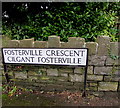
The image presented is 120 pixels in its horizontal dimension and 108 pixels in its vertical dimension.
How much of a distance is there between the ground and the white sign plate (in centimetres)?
71

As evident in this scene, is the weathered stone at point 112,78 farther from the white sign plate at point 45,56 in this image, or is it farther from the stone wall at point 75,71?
the white sign plate at point 45,56

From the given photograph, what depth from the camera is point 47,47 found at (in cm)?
208

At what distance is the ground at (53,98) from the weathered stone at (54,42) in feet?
3.33

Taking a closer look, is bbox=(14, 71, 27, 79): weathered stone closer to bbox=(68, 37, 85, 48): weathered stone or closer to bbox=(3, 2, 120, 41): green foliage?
bbox=(3, 2, 120, 41): green foliage

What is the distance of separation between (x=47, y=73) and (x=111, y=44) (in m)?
1.28

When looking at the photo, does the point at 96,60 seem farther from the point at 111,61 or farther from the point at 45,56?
the point at 45,56

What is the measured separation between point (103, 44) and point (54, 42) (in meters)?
0.83

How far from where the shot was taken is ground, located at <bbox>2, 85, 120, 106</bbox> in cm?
213

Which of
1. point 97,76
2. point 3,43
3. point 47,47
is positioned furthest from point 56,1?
point 97,76

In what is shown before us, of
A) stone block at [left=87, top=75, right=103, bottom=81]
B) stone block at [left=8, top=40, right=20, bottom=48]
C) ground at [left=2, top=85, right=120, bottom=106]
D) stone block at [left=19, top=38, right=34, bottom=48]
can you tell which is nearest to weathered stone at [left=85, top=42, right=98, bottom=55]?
stone block at [left=87, top=75, right=103, bottom=81]

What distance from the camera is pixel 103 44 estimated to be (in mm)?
1973

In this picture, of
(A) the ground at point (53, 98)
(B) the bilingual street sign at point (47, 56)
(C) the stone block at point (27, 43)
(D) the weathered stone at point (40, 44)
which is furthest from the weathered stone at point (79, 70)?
(C) the stone block at point (27, 43)

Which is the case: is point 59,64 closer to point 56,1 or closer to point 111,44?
point 111,44

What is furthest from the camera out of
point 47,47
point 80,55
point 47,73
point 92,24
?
point 92,24
